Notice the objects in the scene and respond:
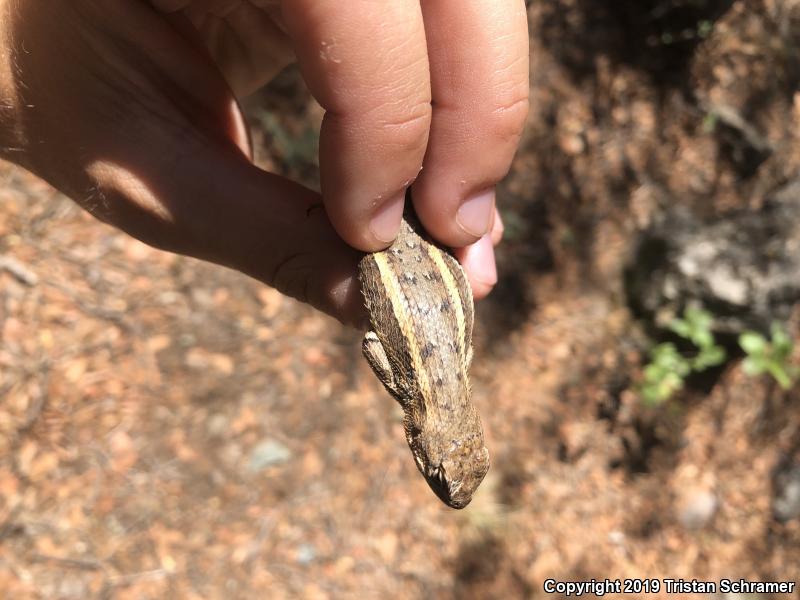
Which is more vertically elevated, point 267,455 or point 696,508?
point 267,455

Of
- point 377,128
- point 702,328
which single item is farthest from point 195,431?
point 702,328

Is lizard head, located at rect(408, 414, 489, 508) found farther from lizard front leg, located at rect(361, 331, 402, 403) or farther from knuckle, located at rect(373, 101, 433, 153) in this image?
knuckle, located at rect(373, 101, 433, 153)

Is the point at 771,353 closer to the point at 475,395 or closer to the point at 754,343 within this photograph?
the point at 754,343

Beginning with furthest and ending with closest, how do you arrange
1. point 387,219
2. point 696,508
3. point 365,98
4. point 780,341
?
point 696,508
point 780,341
point 387,219
point 365,98

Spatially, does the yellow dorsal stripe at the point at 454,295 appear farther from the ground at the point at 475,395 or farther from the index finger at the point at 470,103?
the ground at the point at 475,395

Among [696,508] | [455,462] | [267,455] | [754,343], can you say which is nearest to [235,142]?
[455,462]

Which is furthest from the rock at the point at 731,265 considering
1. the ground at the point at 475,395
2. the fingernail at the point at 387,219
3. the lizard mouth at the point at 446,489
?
the fingernail at the point at 387,219

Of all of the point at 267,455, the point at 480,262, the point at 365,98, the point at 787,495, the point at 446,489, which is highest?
the point at 365,98

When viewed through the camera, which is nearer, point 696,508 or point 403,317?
point 403,317
